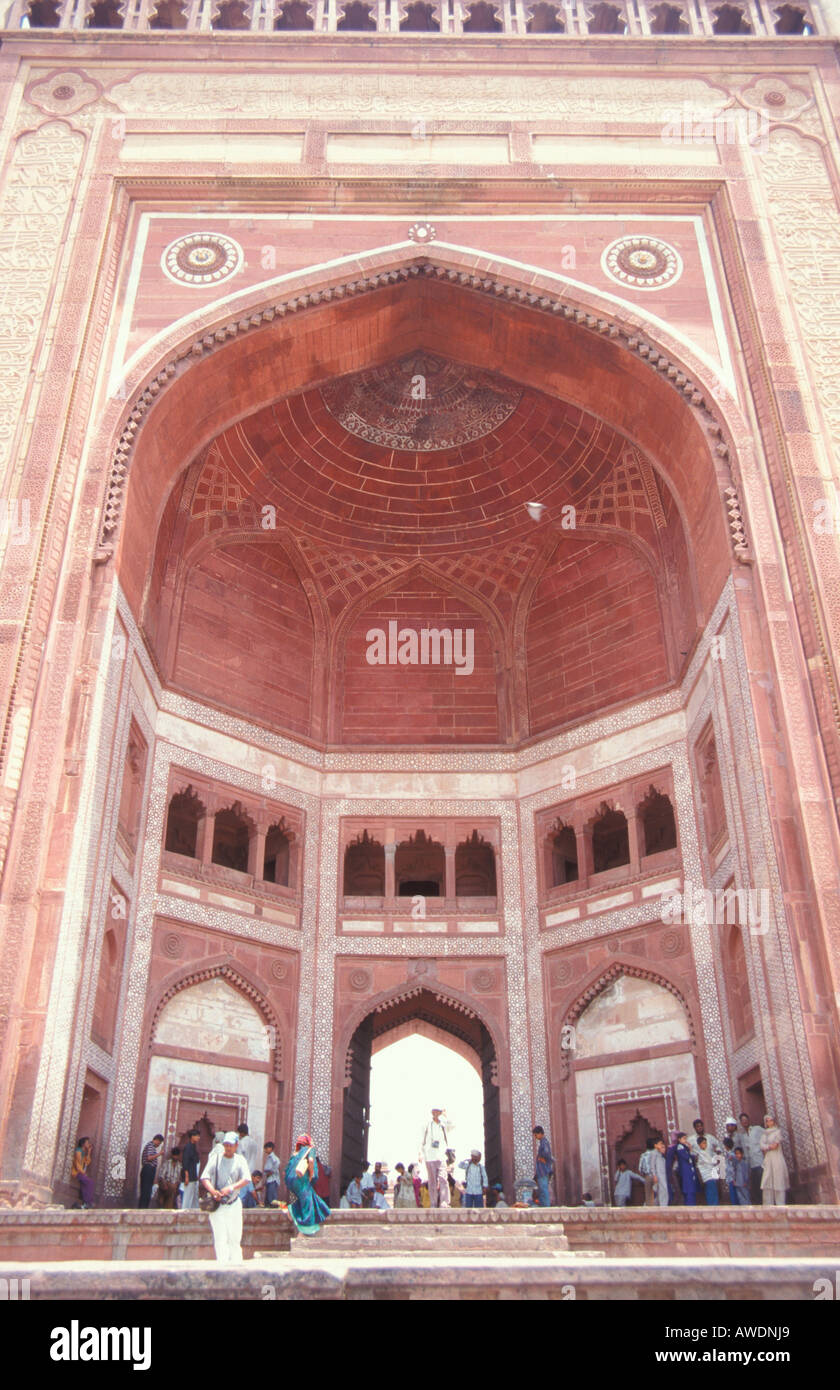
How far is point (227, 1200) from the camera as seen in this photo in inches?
235

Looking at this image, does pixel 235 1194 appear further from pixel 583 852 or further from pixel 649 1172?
pixel 583 852

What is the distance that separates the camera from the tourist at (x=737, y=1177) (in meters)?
8.38

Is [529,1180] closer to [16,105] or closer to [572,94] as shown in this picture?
[572,94]

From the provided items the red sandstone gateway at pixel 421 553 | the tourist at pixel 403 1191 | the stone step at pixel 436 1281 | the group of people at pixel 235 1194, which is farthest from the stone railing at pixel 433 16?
the stone step at pixel 436 1281

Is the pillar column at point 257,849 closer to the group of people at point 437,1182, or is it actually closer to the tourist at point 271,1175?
the tourist at point 271,1175

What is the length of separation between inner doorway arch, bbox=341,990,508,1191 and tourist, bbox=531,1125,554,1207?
0.76 m

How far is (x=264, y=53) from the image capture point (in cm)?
1266

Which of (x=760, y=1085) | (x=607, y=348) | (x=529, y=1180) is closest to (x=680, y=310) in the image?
(x=607, y=348)

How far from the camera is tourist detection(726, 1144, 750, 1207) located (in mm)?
8375

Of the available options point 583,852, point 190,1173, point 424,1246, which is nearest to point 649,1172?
point 583,852

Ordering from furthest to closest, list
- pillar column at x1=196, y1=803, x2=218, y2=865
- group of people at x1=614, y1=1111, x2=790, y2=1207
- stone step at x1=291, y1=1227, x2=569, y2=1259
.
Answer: pillar column at x1=196, y1=803, x2=218, y2=865
group of people at x1=614, y1=1111, x2=790, y2=1207
stone step at x1=291, y1=1227, x2=569, y2=1259

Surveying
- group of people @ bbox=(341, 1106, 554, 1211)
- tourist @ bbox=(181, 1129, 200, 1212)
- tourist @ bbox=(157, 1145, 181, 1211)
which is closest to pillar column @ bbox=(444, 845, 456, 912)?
group of people @ bbox=(341, 1106, 554, 1211)

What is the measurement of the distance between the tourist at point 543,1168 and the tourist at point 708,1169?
1.64 metres

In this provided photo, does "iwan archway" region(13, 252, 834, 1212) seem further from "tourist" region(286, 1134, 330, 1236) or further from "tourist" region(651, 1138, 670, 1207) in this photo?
"tourist" region(286, 1134, 330, 1236)
